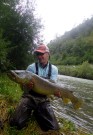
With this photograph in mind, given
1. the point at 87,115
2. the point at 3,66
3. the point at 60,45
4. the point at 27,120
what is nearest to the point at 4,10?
the point at 3,66

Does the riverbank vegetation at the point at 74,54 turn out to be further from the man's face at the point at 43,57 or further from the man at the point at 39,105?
the man's face at the point at 43,57

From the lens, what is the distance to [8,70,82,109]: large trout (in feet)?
20.9

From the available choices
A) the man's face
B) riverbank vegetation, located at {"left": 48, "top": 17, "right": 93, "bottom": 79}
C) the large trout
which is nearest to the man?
the man's face

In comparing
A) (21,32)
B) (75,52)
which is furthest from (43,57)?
(75,52)

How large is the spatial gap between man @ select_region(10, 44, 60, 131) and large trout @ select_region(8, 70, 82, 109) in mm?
419

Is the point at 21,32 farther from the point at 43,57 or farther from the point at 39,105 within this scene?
the point at 39,105

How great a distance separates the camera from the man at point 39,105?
7.18 m

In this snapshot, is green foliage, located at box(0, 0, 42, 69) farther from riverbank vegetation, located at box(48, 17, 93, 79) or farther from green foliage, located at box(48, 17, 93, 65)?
green foliage, located at box(48, 17, 93, 65)

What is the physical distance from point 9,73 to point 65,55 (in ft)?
393

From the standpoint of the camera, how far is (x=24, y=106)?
284 inches

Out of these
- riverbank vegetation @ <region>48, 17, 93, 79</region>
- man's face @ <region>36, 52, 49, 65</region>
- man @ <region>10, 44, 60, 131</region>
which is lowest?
riverbank vegetation @ <region>48, 17, 93, 79</region>

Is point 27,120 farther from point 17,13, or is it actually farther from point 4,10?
point 17,13

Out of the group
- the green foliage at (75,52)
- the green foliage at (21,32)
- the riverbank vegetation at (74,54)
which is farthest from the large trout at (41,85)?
the green foliage at (75,52)

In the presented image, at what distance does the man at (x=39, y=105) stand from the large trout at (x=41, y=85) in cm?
42
